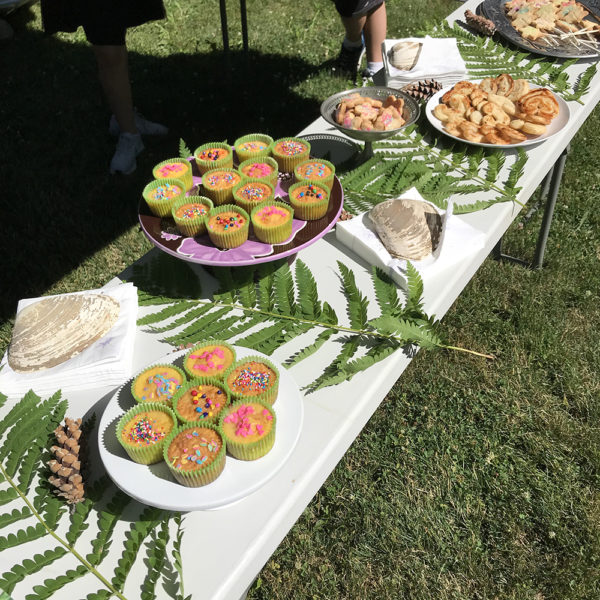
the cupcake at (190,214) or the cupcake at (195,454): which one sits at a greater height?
the cupcake at (190,214)

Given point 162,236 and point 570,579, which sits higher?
point 162,236

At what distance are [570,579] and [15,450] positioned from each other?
6.19 feet

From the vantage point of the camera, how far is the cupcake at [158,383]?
1271 mm

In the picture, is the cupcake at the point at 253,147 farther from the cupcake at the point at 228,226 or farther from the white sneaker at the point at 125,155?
the white sneaker at the point at 125,155

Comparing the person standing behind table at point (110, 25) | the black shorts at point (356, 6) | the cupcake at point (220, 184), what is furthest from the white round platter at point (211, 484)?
the black shorts at point (356, 6)

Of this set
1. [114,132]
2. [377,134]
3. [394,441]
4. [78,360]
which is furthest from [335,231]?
[114,132]

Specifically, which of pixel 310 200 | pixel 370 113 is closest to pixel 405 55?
pixel 370 113

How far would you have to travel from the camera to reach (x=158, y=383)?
1291mm

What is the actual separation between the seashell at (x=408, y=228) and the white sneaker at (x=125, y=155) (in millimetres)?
2638

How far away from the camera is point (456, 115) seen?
224 centimetres

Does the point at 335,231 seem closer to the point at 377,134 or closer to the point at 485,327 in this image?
the point at 377,134

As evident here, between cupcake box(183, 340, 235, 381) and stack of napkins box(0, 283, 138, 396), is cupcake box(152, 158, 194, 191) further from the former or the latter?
cupcake box(183, 340, 235, 381)

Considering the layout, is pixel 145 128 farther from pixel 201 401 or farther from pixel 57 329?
pixel 201 401

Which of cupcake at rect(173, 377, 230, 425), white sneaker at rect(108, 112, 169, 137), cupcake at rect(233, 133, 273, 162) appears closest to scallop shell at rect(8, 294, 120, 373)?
cupcake at rect(173, 377, 230, 425)
